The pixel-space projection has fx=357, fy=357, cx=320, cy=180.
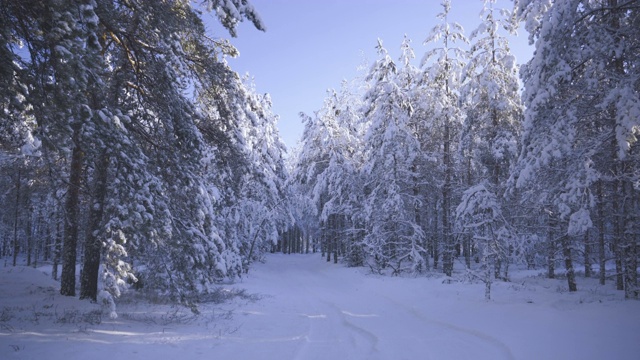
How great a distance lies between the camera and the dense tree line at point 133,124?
477 cm

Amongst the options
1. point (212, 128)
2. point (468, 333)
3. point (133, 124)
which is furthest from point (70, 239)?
point (468, 333)

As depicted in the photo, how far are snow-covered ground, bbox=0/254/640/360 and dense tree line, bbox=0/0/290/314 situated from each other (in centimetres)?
100

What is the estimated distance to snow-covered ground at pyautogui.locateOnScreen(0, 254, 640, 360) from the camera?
6449mm

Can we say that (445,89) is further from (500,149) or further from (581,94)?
(581,94)

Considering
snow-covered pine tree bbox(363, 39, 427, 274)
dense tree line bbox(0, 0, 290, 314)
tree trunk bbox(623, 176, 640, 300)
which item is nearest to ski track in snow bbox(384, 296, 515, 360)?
tree trunk bbox(623, 176, 640, 300)

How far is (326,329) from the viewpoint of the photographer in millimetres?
9219

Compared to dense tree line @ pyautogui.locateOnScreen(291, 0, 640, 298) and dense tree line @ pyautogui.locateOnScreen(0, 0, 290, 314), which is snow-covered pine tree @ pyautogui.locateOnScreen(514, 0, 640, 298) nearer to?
dense tree line @ pyautogui.locateOnScreen(291, 0, 640, 298)

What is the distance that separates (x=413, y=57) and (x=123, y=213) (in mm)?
20290

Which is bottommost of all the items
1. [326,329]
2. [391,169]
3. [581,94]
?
[326,329]

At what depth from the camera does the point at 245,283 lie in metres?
19.4

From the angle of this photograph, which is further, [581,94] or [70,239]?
[70,239]

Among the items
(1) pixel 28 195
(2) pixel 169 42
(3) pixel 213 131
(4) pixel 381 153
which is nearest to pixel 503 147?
(4) pixel 381 153

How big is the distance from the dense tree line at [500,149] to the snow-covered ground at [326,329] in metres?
2.00

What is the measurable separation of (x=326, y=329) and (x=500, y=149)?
13347 mm
